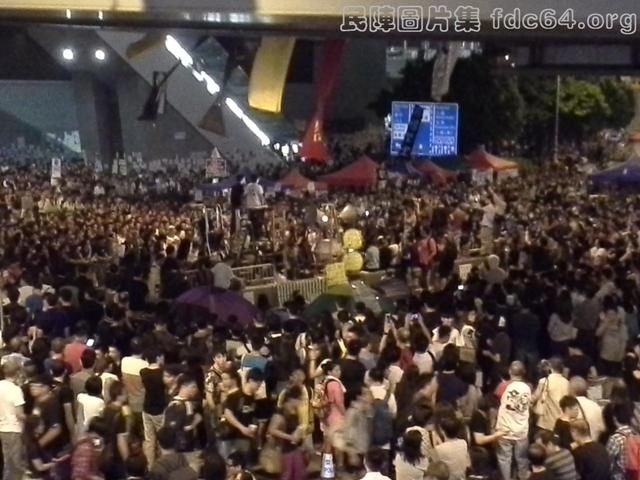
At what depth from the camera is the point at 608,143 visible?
59031 mm

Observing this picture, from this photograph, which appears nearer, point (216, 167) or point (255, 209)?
point (255, 209)

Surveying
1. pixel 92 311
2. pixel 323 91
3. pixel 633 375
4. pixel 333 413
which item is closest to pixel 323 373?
pixel 333 413

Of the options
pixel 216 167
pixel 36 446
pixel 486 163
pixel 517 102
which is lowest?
pixel 486 163

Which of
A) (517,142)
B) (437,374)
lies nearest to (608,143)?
(517,142)

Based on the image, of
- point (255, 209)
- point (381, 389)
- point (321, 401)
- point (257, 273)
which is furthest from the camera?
point (255, 209)

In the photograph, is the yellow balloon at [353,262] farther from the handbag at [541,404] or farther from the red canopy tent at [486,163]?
the red canopy tent at [486,163]

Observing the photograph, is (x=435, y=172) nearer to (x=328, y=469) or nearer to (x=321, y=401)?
(x=321, y=401)

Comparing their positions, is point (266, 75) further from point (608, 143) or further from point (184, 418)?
point (608, 143)

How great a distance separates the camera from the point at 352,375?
1195 centimetres

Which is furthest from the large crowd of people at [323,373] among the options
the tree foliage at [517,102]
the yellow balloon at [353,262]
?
the tree foliage at [517,102]

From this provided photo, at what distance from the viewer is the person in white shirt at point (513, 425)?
1095 centimetres

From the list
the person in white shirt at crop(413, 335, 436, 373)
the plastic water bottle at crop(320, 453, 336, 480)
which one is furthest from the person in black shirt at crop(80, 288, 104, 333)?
the plastic water bottle at crop(320, 453, 336, 480)

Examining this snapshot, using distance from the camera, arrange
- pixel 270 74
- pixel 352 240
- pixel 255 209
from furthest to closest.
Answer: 1. pixel 255 209
2. pixel 352 240
3. pixel 270 74

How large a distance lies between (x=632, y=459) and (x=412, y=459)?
1.69 m
